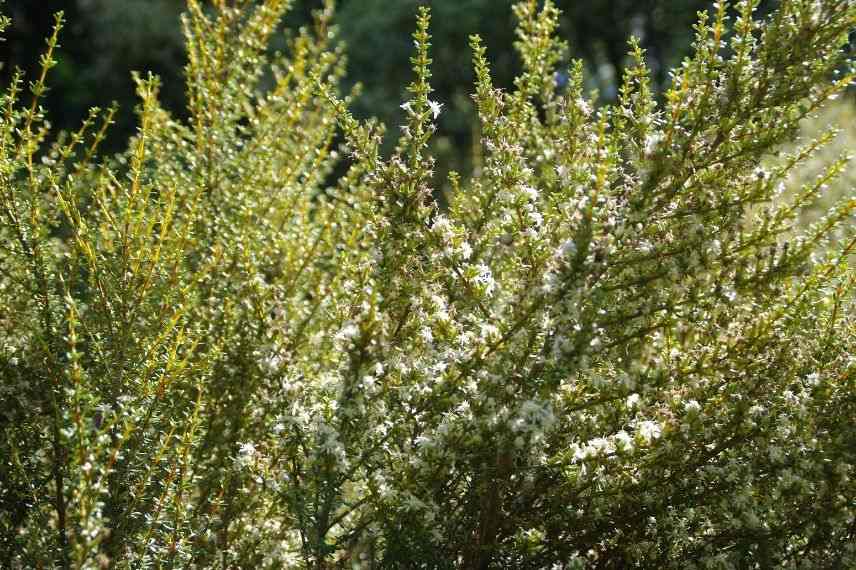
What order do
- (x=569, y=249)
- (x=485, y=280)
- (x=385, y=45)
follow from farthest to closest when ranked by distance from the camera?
(x=385, y=45), (x=485, y=280), (x=569, y=249)

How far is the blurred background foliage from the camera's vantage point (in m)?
13.4

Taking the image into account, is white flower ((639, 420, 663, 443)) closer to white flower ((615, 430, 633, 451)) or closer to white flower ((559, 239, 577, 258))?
white flower ((615, 430, 633, 451))

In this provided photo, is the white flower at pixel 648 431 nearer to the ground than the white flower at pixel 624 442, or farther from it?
farther from it

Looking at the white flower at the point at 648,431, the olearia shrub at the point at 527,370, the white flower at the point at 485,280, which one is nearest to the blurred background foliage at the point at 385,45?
the olearia shrub at the point at 527,370

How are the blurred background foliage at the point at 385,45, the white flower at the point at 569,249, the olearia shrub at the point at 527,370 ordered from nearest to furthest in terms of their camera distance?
the white flower at the point at 569,249
the olearia shrub at the point at 527,370
the blurred background foliage at the point at 385,45

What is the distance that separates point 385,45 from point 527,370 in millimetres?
12964

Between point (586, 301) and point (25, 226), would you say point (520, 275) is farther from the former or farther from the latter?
point (25, 226)

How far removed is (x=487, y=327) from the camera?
1.91 metres

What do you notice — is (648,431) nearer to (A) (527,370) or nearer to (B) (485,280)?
(A) (527,370)

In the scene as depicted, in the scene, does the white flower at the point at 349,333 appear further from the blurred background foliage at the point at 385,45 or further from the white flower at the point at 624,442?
the blurred background foliage at the point at 385,45

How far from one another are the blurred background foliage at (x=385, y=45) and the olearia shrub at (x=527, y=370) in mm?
10770

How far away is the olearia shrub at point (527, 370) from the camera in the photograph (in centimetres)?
192

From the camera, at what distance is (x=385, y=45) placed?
559 inches

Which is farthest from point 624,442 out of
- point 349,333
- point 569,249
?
point 349,333
